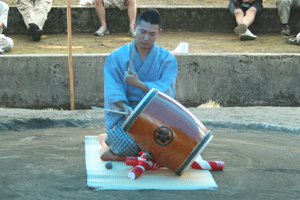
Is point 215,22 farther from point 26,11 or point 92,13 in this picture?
point 26,11

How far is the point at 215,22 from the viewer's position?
6402mm

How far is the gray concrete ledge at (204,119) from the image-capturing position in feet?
11.5

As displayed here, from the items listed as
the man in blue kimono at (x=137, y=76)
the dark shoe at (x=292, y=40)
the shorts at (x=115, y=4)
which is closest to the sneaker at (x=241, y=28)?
the dark shoe at (x=292, y=40)

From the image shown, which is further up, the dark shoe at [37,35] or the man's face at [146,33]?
the man's face at [146,33]

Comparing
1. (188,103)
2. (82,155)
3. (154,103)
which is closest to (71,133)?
(82,155)

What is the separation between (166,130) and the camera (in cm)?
234

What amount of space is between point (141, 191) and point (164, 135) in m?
0.33

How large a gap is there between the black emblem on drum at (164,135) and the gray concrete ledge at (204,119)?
1331 millimetres

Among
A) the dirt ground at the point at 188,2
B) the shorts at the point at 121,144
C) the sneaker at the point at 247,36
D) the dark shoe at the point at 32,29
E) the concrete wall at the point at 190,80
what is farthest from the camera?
the dirt ground at the point at 188,2

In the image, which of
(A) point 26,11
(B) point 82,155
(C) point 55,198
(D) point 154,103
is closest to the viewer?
(C) point 55,198

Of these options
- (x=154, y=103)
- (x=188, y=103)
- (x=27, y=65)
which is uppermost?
(x=154, y=103)

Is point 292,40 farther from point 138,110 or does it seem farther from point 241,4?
point 138,110

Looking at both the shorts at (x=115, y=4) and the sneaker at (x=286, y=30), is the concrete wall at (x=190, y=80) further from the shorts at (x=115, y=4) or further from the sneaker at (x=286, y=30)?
the shorts at (x=115, y=4)

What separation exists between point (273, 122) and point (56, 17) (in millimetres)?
3616
